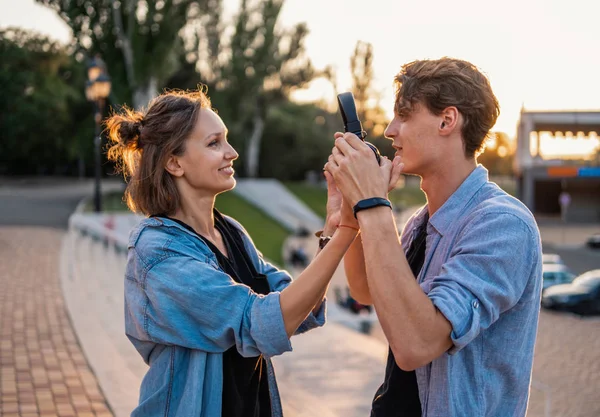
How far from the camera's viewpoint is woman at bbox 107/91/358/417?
6.15 ft

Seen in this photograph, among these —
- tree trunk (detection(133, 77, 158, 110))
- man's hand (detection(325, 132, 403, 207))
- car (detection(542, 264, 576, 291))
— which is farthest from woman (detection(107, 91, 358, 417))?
tree trunk (detection(133, 77, 158, 110))

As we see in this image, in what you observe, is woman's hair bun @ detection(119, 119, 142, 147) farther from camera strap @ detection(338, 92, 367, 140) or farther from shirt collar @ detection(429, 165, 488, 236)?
shirt collar @ detection(429, 165, 488, 236)

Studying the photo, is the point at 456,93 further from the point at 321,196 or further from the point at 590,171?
the point at 321,196

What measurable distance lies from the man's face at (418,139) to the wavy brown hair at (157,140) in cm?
67

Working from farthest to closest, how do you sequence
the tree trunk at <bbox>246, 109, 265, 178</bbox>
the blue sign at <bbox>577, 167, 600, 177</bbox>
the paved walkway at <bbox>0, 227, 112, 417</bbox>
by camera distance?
the tree trunk at <bbox>246, 109, 265, 178</bbox>, the blue sign at <bbox>577, 167, 600, 177</bbox>, the paved walkway at <bbox>0, 227, 112, 417</bbox>

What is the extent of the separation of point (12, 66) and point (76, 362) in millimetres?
37137

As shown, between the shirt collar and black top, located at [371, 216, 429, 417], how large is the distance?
0.18m

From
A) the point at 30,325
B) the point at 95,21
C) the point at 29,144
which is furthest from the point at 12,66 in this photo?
the point at 30,325

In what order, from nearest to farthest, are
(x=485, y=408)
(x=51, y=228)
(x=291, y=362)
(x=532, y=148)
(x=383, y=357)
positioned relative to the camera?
1. (x=485, y=408)
2. (x=291, y=362)
3. (x=383, y=357)
4. (x=51, y=228)
5. (x=532, y=148)

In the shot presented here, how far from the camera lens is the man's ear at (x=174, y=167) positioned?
2.20 meters

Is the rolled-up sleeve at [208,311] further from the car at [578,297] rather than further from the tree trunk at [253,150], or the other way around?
the tree trunk at [253,150]

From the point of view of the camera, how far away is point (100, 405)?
496 cm

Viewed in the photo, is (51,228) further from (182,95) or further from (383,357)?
(182,95)

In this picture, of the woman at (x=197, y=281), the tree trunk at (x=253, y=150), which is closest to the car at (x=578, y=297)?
the woman at (x=197, y=281)
